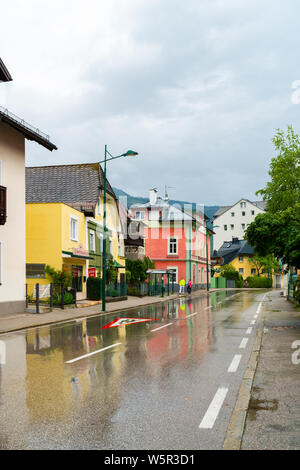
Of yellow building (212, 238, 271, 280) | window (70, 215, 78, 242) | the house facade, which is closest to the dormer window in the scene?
window (70, 215, 78, 242)

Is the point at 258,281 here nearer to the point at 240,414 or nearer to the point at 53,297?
the point at 53,297

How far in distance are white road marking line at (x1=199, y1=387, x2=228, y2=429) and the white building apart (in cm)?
10192

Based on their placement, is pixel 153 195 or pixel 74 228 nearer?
pixel 74 228

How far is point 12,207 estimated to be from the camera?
838 inches

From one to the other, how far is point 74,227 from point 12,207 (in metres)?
8.99

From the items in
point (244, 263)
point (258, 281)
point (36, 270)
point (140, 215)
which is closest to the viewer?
point (36, 270)

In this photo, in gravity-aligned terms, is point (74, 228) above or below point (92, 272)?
above

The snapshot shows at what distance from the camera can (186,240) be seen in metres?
59.1

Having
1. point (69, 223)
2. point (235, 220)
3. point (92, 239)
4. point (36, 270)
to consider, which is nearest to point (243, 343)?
point (36, 270)

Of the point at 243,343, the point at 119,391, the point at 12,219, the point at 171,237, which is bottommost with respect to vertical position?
the point at 243,343

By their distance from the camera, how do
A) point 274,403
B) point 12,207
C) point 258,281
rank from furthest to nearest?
point 258,281
point 12,207
point 274,403

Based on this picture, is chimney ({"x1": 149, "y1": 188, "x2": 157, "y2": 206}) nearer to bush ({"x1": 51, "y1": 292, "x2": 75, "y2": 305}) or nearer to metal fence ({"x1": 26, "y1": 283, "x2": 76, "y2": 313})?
metal fence ({"x1": 26, "y1": 283, "x2": 76, "y2": 313})
